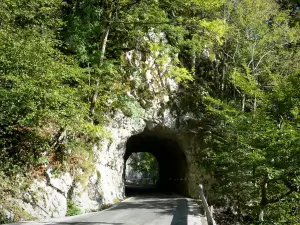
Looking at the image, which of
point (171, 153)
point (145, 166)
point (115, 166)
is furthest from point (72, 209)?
point (145, 166)

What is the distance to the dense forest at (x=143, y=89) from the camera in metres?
9.64

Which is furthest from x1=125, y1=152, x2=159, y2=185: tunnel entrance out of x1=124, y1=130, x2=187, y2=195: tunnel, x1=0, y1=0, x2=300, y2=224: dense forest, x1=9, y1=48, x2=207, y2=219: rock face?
x1=0, y1=0, x2=300, y2=224: dense forest

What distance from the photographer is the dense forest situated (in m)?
9.64

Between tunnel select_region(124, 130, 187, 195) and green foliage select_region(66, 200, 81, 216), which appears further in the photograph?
tunnel select_region(124, 130, 187, 195)

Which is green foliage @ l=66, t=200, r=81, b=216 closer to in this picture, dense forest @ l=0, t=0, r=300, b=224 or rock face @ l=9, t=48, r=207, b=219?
rock face @ l=9, t=48, r=207, b=219

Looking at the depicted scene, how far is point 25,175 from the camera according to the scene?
9.86m

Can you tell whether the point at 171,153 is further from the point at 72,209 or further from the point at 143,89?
the point at 72,209

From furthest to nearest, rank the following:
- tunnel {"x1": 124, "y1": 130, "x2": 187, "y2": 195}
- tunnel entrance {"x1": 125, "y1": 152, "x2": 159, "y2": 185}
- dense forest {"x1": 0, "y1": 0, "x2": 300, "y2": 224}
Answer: tunnel entrance {"x1": 125, "y1": 152, "x2": 159, "y2": 185}
tunnel {"x1": 124, "y1": 130, "x2": 187, "y2": 195}
dense forest {"x1": 0, "y1": 0, "x2": 300, "y2": 224}

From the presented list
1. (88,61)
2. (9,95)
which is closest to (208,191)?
(88,61)

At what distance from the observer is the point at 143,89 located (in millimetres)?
17641

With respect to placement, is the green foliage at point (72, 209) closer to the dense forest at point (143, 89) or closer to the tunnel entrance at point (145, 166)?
the dense forest at point (143, 89)

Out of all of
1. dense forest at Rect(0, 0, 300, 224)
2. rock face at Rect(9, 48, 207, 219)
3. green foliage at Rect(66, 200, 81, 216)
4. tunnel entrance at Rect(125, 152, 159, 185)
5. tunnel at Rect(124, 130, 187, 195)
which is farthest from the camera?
tunnel entrance at Rect(125, 152, 159, 185)

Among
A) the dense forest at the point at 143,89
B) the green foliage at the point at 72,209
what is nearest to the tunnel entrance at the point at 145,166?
the dense forest at the point at 143,89

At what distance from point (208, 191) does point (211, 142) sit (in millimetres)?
3148
